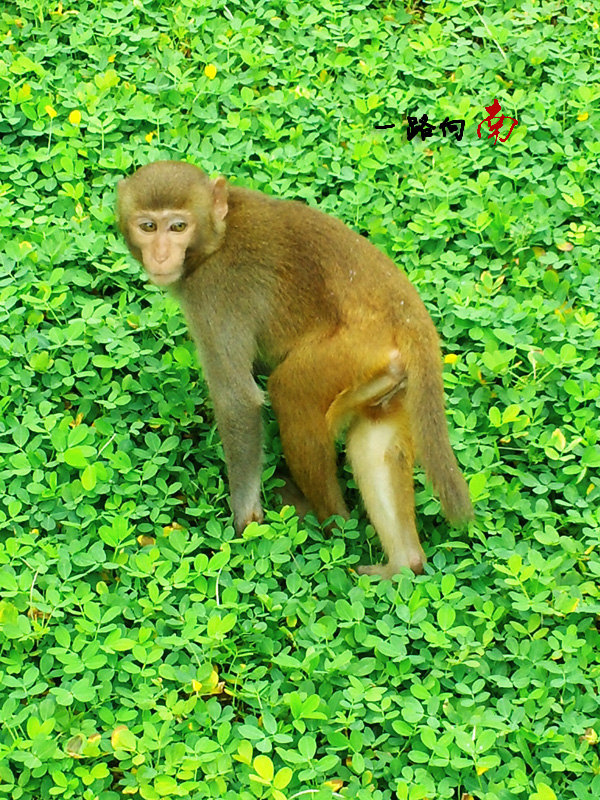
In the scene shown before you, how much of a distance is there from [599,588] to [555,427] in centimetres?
88

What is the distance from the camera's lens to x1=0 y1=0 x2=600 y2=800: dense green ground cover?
155 inches

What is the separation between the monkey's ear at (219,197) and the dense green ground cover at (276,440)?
831mm

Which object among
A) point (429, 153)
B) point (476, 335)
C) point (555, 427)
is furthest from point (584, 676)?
point (429, 153)

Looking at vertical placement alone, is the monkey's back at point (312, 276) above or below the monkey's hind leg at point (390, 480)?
above

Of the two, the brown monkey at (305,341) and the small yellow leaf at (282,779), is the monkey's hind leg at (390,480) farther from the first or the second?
the small yellow leaf at (282,779)

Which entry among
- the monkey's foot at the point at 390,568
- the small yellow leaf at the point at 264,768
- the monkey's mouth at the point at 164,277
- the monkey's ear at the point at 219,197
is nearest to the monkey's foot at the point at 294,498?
the monkey's foot at the point at 390,568

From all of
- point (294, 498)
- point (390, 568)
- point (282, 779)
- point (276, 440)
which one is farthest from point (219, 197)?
point (282, 779)

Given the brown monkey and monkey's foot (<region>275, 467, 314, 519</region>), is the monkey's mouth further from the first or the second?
monkey's foot (<region>275, 467, 314, 519</region>)

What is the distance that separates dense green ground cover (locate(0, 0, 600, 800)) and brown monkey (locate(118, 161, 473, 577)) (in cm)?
25

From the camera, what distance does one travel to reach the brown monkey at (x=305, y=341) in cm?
446

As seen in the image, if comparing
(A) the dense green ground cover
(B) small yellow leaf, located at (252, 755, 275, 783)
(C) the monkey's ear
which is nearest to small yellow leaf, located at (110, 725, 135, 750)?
(A) the dense green ground cover

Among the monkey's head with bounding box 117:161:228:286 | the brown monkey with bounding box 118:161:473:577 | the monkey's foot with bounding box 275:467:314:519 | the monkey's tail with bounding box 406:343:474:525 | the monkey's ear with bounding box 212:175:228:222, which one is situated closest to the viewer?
the monkey's tail with bounding box 406:343:474:525

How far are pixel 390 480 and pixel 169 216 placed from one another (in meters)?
1.37

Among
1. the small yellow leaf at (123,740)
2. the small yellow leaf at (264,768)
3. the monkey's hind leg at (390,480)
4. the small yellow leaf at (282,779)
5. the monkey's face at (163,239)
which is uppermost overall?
the monkey's face at (163,239)
